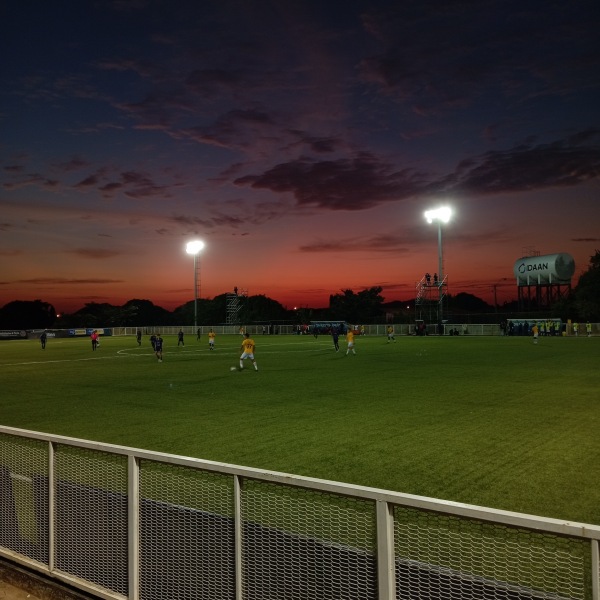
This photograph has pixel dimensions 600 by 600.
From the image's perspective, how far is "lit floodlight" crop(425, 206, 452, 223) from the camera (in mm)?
65250

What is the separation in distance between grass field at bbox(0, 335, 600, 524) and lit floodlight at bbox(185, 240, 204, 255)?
54998 mm

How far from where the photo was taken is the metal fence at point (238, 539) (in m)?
3.45

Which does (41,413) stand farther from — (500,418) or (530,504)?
(530,504)

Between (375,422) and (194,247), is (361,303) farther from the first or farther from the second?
(375,422)

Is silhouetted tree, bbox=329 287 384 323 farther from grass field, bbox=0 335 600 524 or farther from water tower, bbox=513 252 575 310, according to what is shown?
grass field, bbox=0 335 600 524

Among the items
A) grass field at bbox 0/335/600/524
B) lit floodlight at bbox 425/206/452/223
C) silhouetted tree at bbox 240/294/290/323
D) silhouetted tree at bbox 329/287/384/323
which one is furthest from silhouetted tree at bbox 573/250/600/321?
silhouetted tree at bbox 240/294/290/323

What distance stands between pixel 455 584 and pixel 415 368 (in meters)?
22.0

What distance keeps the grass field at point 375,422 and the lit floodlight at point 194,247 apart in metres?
55.0

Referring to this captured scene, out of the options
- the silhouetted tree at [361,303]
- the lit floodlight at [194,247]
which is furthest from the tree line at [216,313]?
the lit floodlight at [194,247]

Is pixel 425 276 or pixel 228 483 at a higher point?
pixel 425 276

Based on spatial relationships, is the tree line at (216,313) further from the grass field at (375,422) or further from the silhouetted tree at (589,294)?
the grass field at (375,422)

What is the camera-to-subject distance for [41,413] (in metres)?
14.5

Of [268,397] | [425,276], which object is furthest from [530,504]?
[425,276]

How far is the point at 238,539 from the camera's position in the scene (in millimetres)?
4066
